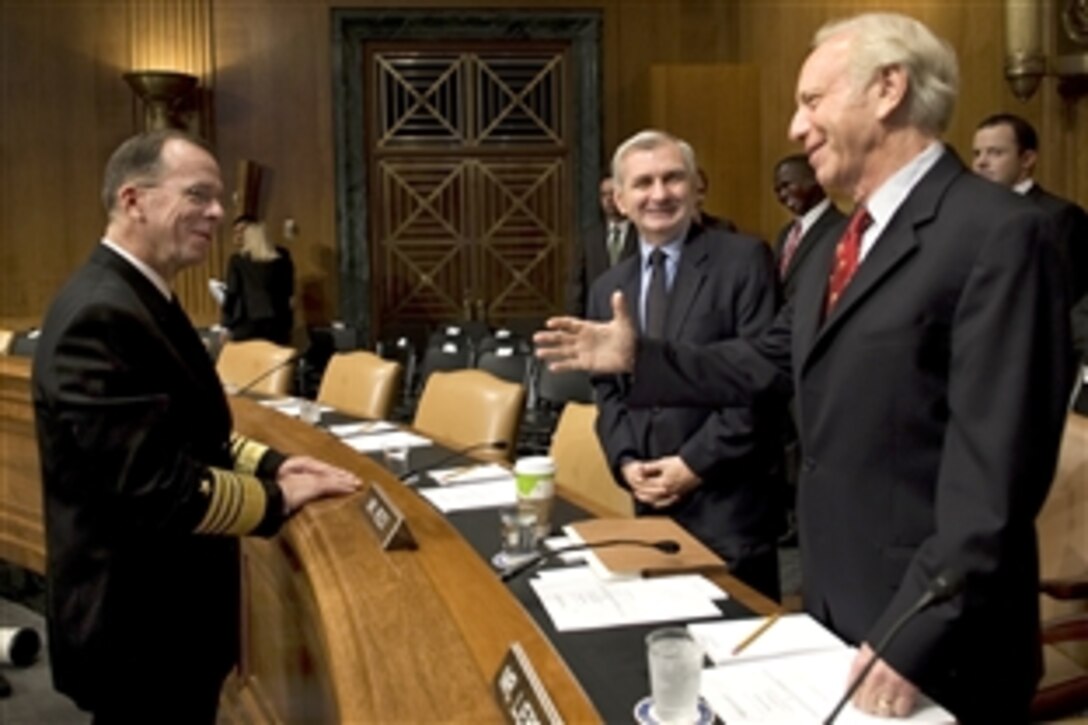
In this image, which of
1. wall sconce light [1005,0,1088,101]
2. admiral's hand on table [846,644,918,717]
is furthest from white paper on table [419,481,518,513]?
wall sconce light [1005,0,1088,101]

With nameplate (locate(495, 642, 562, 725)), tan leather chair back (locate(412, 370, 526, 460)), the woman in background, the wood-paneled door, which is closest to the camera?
nameplate (locate(495, 642, 562, 725))

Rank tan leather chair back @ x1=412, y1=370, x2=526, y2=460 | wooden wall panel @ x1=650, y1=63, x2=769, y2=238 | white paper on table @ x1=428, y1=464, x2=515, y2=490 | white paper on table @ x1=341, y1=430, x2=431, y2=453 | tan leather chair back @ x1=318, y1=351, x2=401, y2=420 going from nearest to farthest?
white paper on table @ x1=428, y1=464, x2=515, y2=490 < white paper on table @ x1=341, y1=430, x2=431, y2=453 < tan leather chair back @ x1=412, y1=370, x2=526, y2=460 < tan leather chair back @ x1=318, y1=351, x2=401, y2=420 < wooden wall panel @ x1=650, y1=63, x2=769, y2=238

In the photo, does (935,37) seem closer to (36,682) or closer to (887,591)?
(887,591)

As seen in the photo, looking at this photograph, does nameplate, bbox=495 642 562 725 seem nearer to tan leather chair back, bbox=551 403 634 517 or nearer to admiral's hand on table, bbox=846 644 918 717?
admiral's hand on table, bbox=846 644 918 717

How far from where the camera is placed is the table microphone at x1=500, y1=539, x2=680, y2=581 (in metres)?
A: 1.93

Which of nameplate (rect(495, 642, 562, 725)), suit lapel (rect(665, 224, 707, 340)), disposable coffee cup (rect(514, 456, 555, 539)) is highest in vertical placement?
suit lapel (rect(665, 224, 707, 340))

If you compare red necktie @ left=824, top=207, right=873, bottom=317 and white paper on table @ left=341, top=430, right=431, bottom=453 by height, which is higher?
red necktie @ left=824, top=207, right=873, bottom=317

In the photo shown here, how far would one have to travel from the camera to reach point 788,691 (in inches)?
55.4

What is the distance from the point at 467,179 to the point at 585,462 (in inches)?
245

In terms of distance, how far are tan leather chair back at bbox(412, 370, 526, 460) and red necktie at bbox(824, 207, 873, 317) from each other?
1.44m

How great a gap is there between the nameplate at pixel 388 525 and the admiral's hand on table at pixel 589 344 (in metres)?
0.41

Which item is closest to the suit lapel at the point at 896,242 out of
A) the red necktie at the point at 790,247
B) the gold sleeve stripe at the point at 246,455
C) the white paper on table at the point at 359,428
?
the gold sleeve stripe at the point at 246,455

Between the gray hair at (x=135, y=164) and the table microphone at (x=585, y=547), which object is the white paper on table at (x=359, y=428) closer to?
the gray hair at (x=135, y=164)

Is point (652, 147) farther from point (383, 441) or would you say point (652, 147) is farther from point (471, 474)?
point (383, 441)
